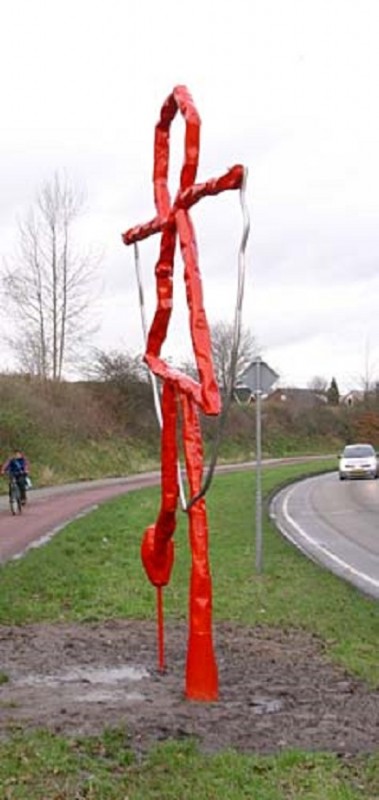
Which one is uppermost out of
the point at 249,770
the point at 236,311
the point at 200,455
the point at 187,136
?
the point at 187,136

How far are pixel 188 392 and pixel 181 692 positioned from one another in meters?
2.04

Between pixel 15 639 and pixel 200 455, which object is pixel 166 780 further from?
pixel 15 639

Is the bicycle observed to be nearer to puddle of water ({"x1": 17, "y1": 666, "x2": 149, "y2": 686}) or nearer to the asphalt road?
the asphalt road

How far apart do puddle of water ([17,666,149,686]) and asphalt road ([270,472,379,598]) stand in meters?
5.35

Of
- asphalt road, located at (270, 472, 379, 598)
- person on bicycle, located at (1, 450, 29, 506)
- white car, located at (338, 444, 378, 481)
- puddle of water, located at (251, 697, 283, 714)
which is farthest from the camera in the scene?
white car, located at (338, 444, 378, 481)

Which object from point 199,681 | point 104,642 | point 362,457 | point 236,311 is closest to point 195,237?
point 236,311

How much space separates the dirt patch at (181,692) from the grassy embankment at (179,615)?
284 millimetres

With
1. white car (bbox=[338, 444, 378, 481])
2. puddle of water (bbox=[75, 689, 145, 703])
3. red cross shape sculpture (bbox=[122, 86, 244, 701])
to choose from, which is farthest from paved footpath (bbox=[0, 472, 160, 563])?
puddle of water (bbox=[75, 689, 145, 703])

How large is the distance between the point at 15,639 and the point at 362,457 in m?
38.3

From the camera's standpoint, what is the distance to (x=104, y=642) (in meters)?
9.97

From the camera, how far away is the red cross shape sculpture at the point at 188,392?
306 inches

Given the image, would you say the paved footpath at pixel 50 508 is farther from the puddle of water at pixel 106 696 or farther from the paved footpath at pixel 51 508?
the puddle of water at pixel 106 696

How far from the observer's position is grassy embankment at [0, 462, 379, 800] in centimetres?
574

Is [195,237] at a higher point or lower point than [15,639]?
higher
